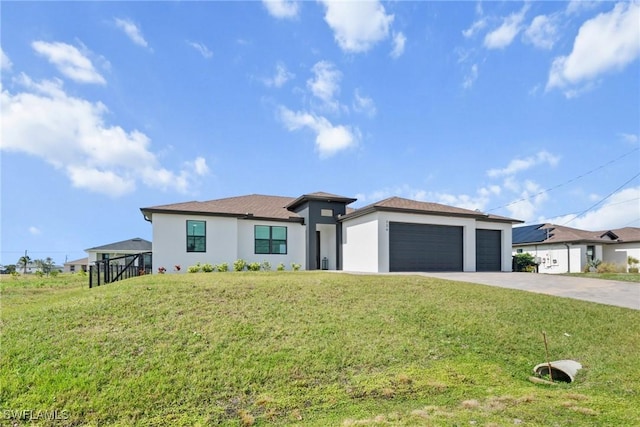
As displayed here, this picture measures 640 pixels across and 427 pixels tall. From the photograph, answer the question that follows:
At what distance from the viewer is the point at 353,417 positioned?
4.08m

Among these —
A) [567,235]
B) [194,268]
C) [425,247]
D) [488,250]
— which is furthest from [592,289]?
[567,235]

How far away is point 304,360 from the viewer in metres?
5.55

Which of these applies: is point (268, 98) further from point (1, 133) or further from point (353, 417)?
point (353, 417)

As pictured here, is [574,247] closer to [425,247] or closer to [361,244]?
[425,247]

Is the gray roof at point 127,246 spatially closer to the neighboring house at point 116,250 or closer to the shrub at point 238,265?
the neighboring house at point 116,250

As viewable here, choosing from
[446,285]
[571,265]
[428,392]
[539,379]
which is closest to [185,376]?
[428,392]

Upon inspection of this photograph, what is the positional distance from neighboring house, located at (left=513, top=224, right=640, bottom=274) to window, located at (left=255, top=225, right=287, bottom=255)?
19.0 m

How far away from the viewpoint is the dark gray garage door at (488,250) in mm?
19375

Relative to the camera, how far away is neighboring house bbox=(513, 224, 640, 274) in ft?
88.6

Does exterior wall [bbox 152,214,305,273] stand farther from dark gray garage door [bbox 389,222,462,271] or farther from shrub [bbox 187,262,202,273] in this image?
dark gray garage door [bbox 389,222,462,271]

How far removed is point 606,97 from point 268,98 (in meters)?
14.5

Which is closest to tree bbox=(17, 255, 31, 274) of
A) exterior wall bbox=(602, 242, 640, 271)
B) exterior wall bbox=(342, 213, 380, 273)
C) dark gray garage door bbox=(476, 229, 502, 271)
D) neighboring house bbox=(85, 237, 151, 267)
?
neighboring house bbox=(85, 237, 151, 267)

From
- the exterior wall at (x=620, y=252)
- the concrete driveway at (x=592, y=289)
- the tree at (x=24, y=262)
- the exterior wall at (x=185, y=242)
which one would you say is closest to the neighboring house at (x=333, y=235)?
the exterior wall at (x=185, y=242)

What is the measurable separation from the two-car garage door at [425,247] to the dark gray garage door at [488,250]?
63 centimetres
